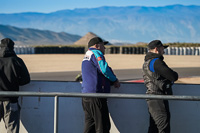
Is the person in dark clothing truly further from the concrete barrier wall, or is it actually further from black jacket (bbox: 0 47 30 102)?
black jacket (bbox: 0 47 30 102)

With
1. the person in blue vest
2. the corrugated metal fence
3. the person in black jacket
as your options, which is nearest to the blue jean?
the person in black jacket

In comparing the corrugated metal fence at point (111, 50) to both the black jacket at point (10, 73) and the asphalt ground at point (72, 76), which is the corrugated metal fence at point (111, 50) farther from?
the black jacket at point (10, 73)

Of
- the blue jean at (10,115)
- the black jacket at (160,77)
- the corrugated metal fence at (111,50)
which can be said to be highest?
the corrugated metal fence at (111,50)

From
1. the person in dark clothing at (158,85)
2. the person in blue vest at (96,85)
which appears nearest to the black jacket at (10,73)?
→ the person in blue vest at (96,85)

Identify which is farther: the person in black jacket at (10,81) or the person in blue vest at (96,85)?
the person in black jacket at (10,81)

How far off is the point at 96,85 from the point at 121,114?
89 cm

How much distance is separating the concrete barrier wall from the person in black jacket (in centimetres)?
38

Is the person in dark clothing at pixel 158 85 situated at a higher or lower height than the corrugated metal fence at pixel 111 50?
lower

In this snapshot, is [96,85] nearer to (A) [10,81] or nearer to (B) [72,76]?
(A) [10,81]

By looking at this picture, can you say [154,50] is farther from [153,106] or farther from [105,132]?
[105,132]

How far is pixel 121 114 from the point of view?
5.36m

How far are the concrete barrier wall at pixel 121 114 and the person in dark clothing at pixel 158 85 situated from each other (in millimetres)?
410

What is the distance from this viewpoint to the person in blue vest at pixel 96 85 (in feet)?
15.4

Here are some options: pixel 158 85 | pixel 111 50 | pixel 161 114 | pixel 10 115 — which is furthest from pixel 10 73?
pixel 111 50
